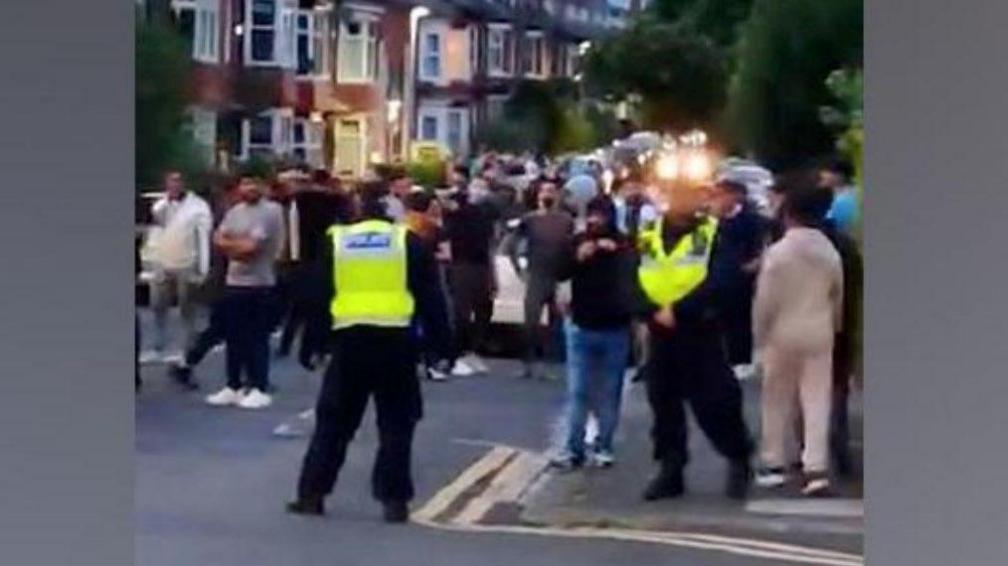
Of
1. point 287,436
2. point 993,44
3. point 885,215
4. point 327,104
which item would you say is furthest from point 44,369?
point 993,44

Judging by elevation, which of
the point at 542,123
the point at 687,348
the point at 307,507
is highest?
the point at 542,123

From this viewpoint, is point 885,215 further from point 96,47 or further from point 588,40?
point 96,47

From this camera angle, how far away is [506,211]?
409 cm

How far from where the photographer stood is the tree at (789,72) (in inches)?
156

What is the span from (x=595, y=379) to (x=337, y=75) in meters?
0.79

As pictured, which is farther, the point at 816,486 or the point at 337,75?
the point at 337,75

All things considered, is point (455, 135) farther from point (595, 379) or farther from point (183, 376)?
point (183, 376)

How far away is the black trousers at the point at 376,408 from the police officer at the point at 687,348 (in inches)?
18.7

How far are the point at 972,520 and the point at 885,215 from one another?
60 cm

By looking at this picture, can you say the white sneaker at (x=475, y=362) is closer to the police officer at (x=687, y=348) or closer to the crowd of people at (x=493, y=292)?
the crowd of people at (x=493, y=292)

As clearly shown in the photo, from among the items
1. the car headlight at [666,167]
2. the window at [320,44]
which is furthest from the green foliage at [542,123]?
the window at [320,44]

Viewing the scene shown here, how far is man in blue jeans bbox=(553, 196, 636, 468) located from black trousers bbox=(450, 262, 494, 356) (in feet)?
0.53

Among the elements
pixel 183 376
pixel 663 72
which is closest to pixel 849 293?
pixel 663 72

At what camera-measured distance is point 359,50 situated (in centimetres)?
409
